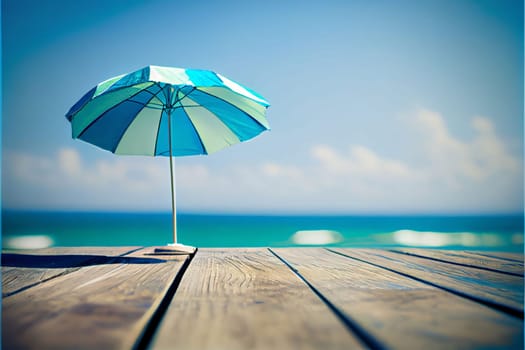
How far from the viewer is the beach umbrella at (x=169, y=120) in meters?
2.71

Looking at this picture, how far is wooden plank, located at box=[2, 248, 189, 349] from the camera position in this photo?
645 mm

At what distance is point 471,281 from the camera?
125cm

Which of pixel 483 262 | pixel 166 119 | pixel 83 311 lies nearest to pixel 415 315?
pixel 83 311

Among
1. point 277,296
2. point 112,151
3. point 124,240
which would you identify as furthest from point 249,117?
point 124,240

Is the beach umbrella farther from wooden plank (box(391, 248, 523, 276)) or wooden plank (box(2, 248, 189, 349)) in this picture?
wooden plank (box(391, 248, 523, 276))

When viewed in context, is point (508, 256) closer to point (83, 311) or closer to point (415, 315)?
point (415, 315)

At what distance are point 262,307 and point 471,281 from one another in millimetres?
847

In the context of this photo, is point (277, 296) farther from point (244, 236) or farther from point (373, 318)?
point (244, 236)

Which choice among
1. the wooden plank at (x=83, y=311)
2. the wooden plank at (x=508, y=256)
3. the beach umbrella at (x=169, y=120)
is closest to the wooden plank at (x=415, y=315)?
the wooden plank at (x=83, y=311)

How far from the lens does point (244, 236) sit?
64.2ft

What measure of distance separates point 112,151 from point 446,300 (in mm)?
2734

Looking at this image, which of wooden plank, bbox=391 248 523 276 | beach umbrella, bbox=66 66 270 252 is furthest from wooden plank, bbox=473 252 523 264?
beach umbrella, bbox=66 66 270 252

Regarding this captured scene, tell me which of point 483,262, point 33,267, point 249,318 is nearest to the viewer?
point 249,318

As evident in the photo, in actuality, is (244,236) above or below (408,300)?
below
